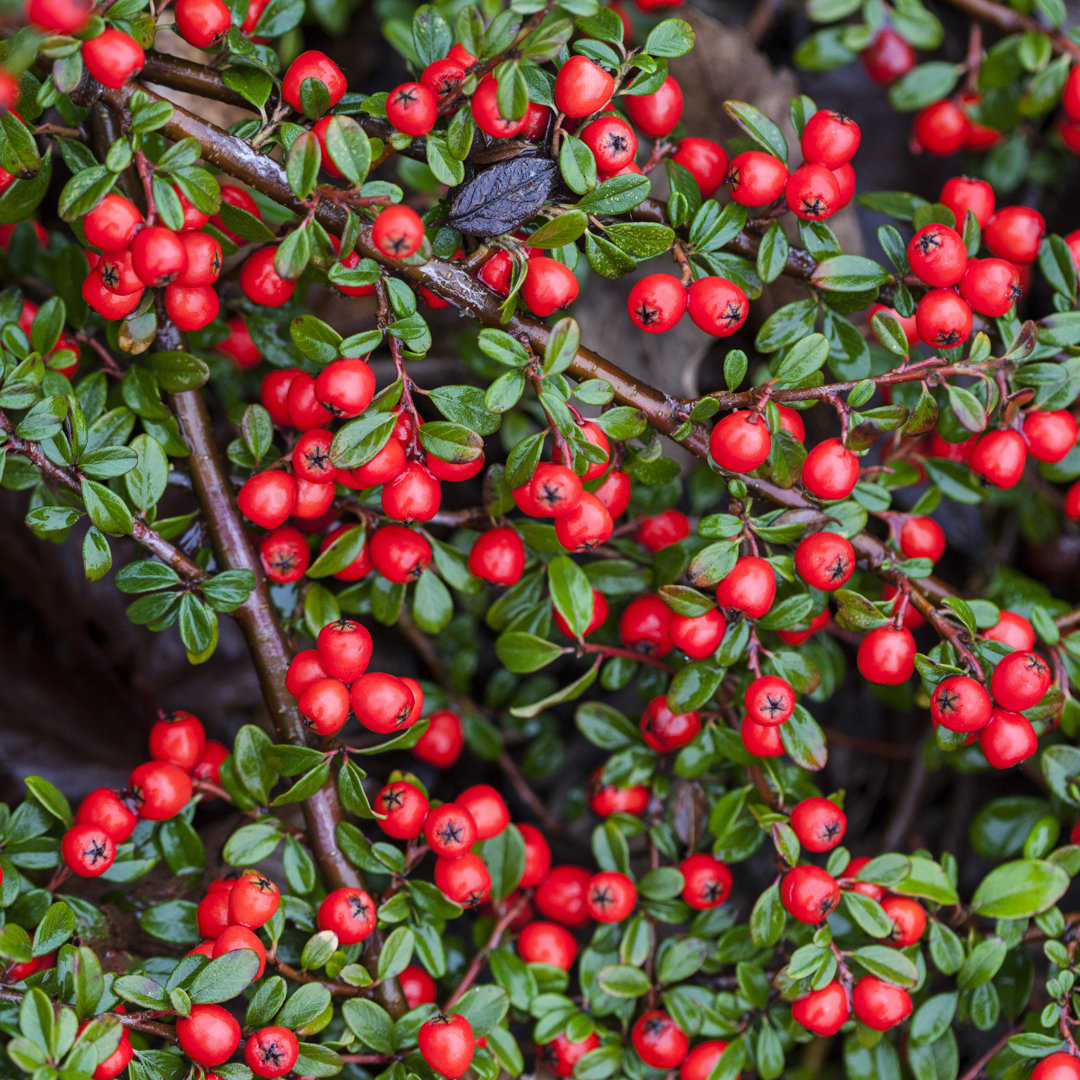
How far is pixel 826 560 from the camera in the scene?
262cm

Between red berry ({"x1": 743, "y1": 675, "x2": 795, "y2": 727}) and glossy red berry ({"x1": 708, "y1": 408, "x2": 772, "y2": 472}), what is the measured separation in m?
0.62

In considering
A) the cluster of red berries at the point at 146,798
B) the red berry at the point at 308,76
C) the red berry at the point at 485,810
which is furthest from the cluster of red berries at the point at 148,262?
the red berry at the point at 485,810

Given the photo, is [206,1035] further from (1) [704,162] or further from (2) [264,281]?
(1) [704,162]

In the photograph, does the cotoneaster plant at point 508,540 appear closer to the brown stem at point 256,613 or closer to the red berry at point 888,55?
the brown stem at point 256,613

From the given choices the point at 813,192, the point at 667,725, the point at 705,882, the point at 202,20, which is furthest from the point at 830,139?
the point at 705,882

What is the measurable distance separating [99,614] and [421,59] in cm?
283

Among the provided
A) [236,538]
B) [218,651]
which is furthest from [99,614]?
[236,538]

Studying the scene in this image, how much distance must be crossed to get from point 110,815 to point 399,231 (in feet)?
5.92

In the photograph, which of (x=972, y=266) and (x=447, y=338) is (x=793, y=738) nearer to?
(x=972, y=266)

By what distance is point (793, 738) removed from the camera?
2852mm

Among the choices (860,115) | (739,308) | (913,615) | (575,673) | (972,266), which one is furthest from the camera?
(860,115)

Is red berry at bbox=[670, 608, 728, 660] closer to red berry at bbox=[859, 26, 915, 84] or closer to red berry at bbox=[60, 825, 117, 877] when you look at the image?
red berry at bbox=[60, 825, 117, 877]

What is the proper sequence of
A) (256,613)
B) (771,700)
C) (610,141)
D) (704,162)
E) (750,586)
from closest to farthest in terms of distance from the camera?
(610,141) < (750,586) < (771,700) < (256,613) < (704,162)

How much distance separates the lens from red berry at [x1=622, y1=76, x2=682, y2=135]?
2.84 meters
